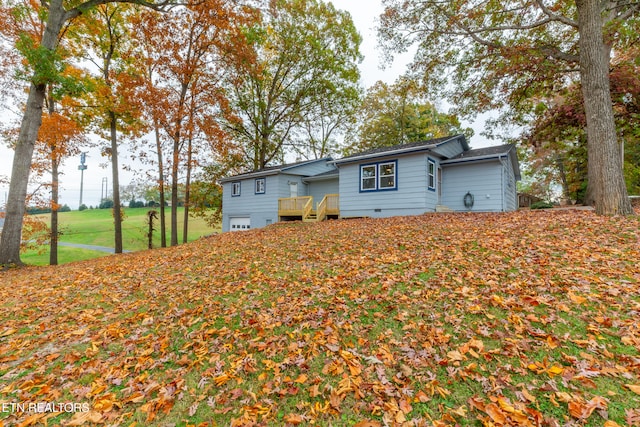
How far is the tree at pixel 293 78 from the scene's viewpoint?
2164 cm

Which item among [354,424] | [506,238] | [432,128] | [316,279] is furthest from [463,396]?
[432,128]

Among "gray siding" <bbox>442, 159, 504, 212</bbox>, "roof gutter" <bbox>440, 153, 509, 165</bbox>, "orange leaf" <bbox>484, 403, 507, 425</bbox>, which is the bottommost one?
"orange leaf" <bbox>484, 403, 507, 425</bbox>

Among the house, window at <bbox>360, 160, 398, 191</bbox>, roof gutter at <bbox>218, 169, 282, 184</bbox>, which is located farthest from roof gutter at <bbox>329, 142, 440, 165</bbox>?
roof gutter at <bbox>218, 169, 282, 184</bbox>

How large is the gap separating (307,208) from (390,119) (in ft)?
51.6

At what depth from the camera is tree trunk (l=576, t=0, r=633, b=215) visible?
7938 mm

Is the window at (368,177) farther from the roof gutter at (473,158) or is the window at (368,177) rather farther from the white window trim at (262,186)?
the white window trim at (262,186)

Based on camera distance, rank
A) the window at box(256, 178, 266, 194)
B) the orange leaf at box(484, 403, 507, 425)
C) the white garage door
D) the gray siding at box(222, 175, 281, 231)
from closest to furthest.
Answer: the orange leaf at box(484, 403, 507, 425)
the gray siding at box(222, 175, 281, 231)
the window at box(256, 178, 266, 194)
the white garage door

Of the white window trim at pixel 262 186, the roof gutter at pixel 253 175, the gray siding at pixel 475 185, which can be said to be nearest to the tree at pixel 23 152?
the roof gutter at pixel 253 175

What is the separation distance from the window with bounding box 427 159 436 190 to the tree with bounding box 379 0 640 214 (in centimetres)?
299

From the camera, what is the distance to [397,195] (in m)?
13.3

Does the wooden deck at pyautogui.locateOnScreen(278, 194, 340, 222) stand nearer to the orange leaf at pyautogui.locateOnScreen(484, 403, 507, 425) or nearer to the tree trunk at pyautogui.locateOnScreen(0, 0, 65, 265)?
the tree trunk at pyautogui.locateOnScreen(0, 0, 65, 265)

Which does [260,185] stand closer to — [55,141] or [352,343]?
[55,141]

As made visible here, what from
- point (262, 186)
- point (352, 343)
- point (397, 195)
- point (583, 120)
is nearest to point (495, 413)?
point (352, 343)

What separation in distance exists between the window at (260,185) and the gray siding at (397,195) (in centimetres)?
665
